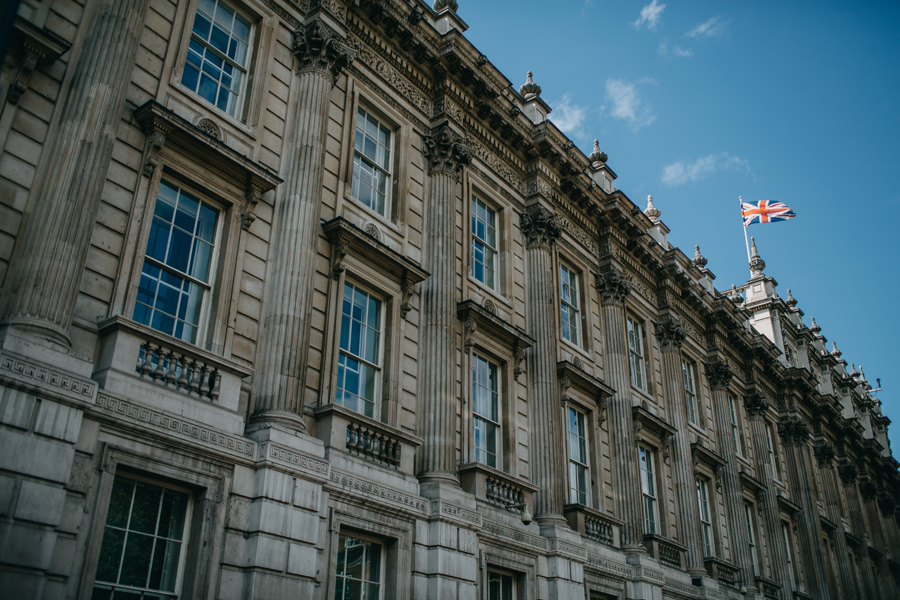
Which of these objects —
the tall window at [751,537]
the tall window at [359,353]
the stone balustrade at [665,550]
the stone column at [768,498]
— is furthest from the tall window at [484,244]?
the stone column at [768,498]

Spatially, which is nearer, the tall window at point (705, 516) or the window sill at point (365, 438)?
the window sill at point (365, 438)

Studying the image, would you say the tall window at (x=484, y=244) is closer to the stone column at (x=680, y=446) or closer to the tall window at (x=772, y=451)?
the stone column at (x=680, y=446)

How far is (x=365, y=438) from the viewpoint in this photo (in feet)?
48.8

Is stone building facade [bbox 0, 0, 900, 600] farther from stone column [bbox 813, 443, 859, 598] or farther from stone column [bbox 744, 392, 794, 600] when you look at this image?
stone column [bbox 813, 443, 859, 598]

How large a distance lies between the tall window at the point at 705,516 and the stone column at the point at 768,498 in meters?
4.20

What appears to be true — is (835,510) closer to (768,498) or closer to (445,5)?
(768,498)

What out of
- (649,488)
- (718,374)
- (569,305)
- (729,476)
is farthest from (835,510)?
(569,305)

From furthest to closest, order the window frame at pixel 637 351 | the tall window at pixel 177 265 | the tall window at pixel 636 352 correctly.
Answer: the tall window at pixel 636 352
the window frame at pixel 637 351
the tall window at pixel 177 265

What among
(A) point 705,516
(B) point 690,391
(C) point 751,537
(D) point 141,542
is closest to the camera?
(D) point 141,542

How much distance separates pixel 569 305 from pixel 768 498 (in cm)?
1335

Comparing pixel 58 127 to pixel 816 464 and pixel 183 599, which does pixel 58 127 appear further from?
pixel 816 464

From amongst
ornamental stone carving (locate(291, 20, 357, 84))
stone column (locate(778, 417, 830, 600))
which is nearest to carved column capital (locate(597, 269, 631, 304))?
ornamental stone carving (locate(291, 20, 357, 84))

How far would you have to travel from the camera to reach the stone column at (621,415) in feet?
72.1

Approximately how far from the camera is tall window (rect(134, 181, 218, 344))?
12750mm
